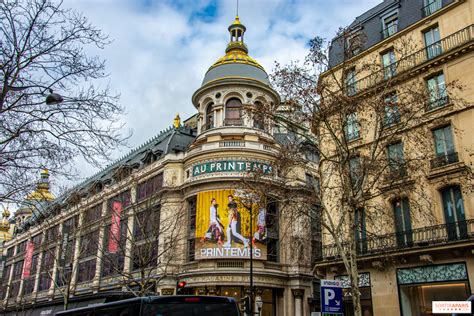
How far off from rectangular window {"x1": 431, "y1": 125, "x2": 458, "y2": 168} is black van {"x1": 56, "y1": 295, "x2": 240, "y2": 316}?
13.4m

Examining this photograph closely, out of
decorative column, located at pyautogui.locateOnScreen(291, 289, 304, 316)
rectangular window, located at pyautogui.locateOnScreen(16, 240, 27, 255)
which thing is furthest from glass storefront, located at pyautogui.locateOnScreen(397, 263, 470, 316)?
rectangular window, located at pyautogui.locateOnScreen(16, 240, 27, 255)

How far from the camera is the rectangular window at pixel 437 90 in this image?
68.4 ft

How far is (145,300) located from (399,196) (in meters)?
15.1

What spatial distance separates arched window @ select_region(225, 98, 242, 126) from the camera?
38541mm

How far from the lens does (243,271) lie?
32.0m

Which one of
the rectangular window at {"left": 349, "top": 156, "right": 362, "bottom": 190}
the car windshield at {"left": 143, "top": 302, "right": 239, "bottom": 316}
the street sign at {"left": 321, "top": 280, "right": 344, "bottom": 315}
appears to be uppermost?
the rectangular window at {"left": 349, "top": 156, "right": 362, "bottom": 190}

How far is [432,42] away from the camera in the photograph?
22.5 metres

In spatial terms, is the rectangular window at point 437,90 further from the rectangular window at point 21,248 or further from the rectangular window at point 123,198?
the rectangular window at point 21,248

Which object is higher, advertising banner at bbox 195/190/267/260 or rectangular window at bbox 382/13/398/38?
rectangular window at bbox 382/13/398/38

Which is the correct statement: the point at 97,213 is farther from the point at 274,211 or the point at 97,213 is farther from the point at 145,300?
the point at 145,300

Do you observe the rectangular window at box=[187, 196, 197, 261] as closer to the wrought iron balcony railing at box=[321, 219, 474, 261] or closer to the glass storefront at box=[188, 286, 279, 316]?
the glass storefront at box=[188, 286, 279, 316]

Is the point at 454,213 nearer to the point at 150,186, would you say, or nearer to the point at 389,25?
the point at 389,25

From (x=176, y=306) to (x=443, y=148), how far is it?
51.7 ft

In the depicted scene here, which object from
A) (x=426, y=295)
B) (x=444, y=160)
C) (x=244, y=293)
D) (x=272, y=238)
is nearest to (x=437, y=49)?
(x=444, y=160)
